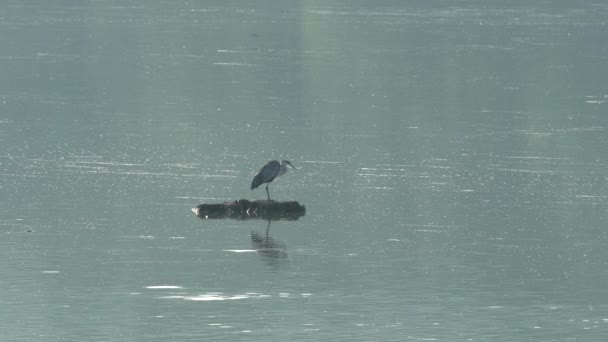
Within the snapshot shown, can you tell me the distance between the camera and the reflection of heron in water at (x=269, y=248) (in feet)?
82.6

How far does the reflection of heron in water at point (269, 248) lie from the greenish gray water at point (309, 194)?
0.05 m

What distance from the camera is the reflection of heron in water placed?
2518 cm

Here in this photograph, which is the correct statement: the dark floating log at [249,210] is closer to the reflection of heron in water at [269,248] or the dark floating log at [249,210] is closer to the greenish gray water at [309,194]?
the greenish gray water at [309,194]

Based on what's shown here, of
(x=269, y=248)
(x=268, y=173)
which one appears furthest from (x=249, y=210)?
(x=269, y=248)

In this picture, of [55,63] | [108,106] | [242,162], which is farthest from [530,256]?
[55,63]

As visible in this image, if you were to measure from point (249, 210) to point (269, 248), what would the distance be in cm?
243

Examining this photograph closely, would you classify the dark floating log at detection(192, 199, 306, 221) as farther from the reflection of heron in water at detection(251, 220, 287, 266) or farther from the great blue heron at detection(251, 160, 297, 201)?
the reflection of heron in water at detection(251, 220, 287, 266)

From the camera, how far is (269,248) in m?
26.0

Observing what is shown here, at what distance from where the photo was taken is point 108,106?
45719 mm

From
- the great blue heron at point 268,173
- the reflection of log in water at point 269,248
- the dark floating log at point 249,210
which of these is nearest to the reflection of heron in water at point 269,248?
the reflection of log in water at point 269,248

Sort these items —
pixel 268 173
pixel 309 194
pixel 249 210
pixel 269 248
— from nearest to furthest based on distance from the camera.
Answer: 1. pixel 269 248
2. pixel 249 210
3. pixel 268 173
4. pixel 309 194

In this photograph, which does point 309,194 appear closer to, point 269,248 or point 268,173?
point 268,173

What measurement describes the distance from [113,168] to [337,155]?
541 cm

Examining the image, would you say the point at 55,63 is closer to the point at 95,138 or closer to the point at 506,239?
the point at 95,138
